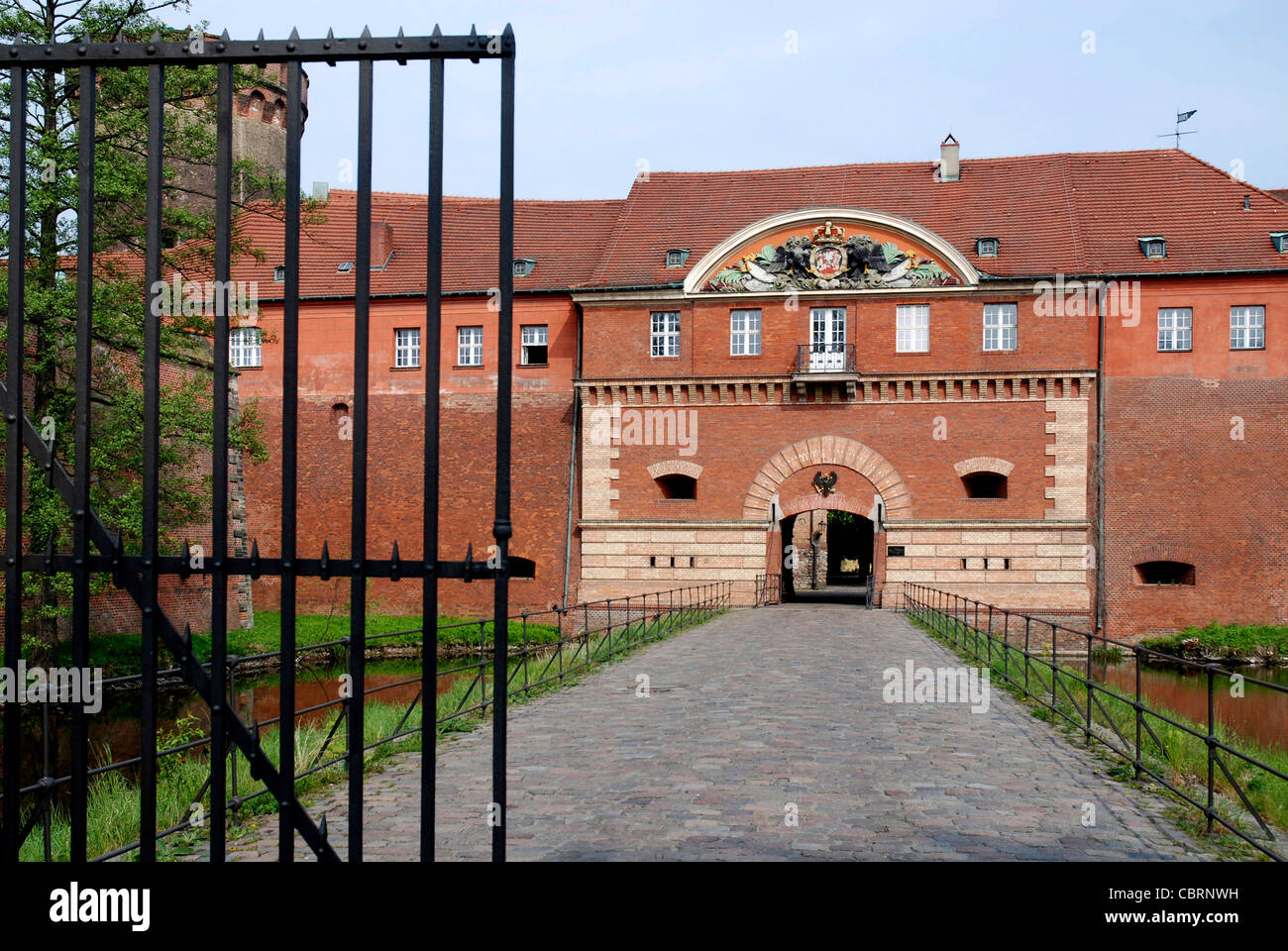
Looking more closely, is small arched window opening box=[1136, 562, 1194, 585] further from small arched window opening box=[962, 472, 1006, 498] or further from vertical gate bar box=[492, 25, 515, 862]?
vertical gate bar box=[492, 25, 515, 862]

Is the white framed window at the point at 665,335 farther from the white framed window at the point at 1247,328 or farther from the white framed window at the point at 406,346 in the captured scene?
the white framed window at the point at 1247,328

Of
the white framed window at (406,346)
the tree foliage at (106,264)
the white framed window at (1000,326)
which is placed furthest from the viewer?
the white framed window at (406,346)

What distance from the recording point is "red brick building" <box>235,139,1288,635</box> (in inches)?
1049

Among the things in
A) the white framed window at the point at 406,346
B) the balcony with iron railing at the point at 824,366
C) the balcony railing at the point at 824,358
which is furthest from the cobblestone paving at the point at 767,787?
the white framed window at the point at 406,346

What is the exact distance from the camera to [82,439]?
11.5ft

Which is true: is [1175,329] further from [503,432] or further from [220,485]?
[220,485]

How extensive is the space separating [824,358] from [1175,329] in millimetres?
8281

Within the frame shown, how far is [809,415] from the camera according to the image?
2786cm

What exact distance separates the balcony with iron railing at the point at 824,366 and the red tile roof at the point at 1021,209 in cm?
380

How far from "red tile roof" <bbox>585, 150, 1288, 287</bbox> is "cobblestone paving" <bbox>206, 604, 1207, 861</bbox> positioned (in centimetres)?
1918

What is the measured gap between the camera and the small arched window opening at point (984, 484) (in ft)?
90.6

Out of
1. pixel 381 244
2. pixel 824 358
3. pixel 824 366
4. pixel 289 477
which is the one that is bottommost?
pixel 289 477

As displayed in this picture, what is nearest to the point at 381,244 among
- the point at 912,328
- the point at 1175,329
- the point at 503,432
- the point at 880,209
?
A: the point at 880,209

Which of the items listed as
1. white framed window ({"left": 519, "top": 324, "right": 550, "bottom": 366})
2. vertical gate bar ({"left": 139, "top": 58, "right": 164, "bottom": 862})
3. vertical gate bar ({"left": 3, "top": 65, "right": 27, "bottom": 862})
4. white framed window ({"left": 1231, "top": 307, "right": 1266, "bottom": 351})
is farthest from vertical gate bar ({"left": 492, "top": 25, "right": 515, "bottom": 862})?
white framed window ({"left": 1231, "top": 307, "right": 1266, "bottom": 351})
